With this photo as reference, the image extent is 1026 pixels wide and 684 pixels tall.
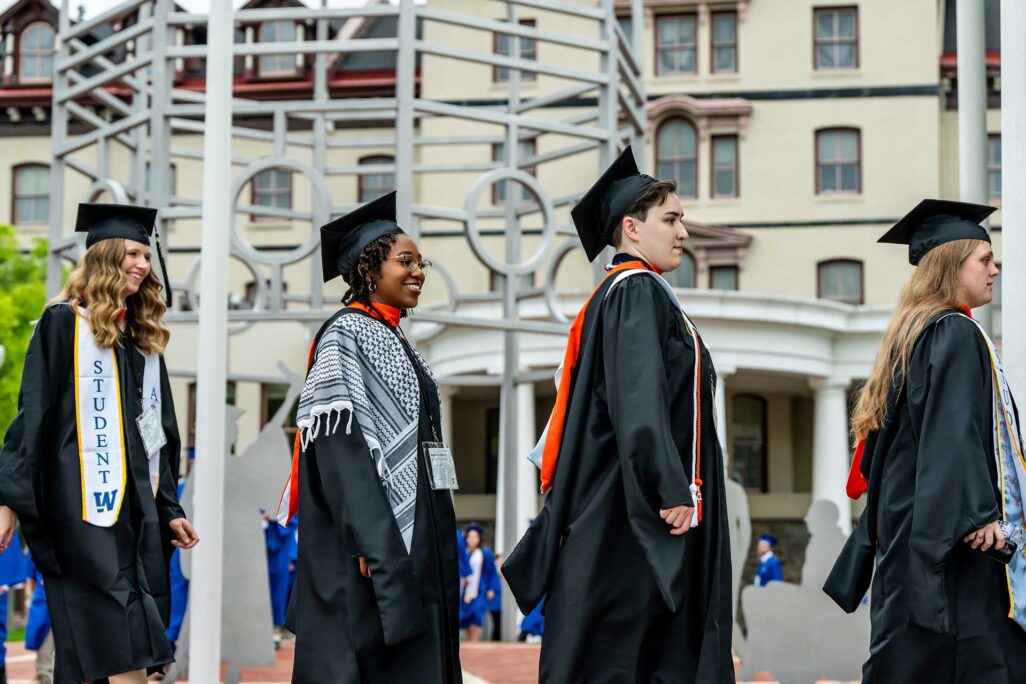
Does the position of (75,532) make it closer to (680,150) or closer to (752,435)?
(752,435)

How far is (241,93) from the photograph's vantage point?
1357 inches

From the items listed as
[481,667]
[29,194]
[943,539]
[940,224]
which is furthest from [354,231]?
[29,194]

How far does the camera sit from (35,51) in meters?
36.4

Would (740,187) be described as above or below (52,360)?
above

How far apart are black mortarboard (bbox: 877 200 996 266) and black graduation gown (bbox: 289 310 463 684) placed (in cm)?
200

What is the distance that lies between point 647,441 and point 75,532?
211 cm

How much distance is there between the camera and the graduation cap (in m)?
5.84

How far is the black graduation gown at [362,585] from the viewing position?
4.84 m

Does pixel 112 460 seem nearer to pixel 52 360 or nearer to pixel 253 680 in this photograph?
pixel 52 360

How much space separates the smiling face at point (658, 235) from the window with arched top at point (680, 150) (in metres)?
29.8

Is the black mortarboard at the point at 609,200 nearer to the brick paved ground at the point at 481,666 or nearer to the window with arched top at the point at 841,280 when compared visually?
the brick paved ground at the point at 481,666

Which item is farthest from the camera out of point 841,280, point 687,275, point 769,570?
→ point 687,275

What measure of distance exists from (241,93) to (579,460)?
30.8m

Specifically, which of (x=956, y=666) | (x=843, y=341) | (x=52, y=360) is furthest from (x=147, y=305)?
(x=843, y=341)
